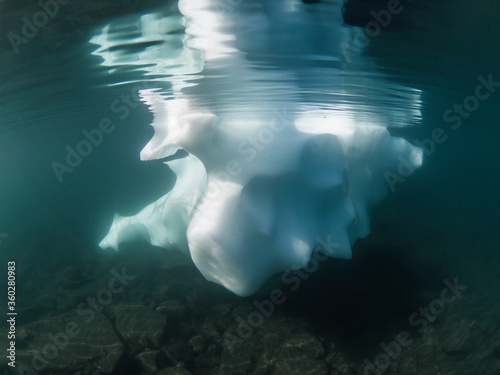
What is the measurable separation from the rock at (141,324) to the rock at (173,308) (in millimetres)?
244

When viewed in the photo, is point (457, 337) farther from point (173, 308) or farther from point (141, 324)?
point (141, 324)

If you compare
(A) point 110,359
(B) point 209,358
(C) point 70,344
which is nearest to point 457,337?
(B) point 209,358

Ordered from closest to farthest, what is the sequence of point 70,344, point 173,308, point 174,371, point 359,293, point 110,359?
point 174,371 < point 110,359 < point 70,344 < point 173,308 < point 359,293

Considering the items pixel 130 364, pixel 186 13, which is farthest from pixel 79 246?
pixel 186 13

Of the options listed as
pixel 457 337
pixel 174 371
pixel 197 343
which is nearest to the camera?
pixel 174 371

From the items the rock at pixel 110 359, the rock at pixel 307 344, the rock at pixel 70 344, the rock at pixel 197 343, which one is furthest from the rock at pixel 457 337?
the rock at pixel 70 344

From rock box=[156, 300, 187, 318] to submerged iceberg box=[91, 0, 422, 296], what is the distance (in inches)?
62.0

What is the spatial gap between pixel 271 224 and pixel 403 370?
408 centimetres

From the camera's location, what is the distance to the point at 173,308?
805cm

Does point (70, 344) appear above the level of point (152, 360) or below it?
below

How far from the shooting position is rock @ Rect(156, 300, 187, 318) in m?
7.90

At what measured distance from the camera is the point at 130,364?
663 centimetres

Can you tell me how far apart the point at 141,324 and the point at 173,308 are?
34.4 inches

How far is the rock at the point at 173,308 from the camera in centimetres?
790
